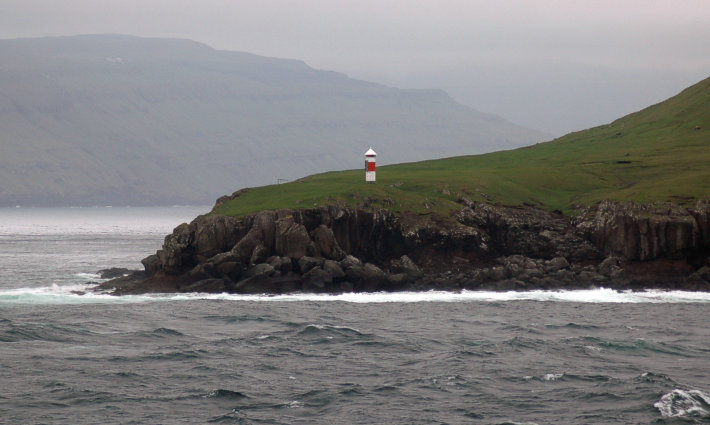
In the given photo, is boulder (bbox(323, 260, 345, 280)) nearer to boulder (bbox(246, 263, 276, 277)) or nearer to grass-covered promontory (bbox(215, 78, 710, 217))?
boulder (bbox(246, 263, 276, 277))

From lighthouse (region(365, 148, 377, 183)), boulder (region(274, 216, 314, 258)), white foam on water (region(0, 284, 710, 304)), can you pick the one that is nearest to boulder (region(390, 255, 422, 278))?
white foam on water (region(0, 284, 710, 304))

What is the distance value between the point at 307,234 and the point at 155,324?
22.2 m

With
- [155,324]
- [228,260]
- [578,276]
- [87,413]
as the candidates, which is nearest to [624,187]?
[578,276]

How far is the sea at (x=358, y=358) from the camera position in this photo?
38062mm

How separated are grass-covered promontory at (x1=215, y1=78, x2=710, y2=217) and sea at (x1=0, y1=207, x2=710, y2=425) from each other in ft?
52.4

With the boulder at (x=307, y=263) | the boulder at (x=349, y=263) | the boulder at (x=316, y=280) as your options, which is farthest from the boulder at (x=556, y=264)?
the boulder at (x=307, y=263)

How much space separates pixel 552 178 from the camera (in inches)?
4154

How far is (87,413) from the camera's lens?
37.6 metres

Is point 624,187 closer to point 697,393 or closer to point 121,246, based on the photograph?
point 697,393

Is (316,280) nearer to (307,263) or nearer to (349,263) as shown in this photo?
(307,263)

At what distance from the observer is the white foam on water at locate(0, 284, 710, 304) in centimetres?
7081

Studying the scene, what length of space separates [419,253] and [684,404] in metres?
44.4

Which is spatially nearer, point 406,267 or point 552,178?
point 406,267

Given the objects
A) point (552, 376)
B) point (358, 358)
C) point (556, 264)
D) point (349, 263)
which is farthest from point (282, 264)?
point (552, 376)
